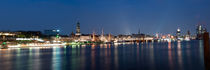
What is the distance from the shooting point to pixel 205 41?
510 inches

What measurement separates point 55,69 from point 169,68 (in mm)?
11527

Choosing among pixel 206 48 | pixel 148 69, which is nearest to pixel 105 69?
pixel 148 69

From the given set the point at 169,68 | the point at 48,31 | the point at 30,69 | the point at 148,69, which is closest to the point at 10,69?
the point at 30,69

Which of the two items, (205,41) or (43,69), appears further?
(43,69)

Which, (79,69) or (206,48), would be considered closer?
(206,48)

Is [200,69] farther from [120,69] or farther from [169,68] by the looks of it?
[120,69]

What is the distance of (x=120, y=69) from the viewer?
22172 mm

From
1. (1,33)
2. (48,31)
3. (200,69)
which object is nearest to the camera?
(200,69)

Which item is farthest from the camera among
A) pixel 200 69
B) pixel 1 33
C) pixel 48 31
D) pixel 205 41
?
pixel 48 31

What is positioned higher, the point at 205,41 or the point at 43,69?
the point at 205,41

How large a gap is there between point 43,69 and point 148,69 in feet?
34.4

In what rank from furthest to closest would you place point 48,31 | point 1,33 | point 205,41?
point 48,31 < point 1,33 < point 205,41

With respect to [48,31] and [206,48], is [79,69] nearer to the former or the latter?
[206,48]

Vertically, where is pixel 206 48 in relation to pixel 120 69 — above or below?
above
